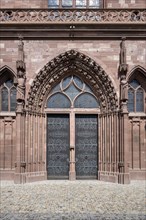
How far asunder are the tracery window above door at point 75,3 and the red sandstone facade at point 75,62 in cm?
109

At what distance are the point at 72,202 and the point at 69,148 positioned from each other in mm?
5847

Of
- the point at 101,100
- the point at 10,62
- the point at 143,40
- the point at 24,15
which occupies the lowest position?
the point at 101,100

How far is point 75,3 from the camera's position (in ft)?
51.1

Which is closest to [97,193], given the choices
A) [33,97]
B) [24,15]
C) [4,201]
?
[4,201]

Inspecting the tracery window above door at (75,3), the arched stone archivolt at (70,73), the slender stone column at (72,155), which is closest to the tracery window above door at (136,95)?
the arched stone archivolt at (70,73)

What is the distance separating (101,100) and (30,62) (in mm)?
3373

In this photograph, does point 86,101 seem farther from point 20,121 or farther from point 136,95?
point 20,121

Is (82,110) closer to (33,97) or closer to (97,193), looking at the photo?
(33,97)

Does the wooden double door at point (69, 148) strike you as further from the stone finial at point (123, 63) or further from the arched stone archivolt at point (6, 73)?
the stone finial at point (123, 63)

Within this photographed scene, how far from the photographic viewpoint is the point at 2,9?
14.5 meters

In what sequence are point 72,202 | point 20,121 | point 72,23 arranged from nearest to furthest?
point 72,202 → point 20,121 → point 72,23

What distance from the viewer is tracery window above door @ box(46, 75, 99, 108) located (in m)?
15.1

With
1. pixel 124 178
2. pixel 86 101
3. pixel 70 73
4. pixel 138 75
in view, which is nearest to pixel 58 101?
pixel 86 101

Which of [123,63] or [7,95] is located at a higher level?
[123,63]
